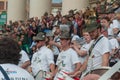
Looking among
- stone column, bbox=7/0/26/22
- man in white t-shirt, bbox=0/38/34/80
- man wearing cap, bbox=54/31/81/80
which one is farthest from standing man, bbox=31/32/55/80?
stone column, bbox=7/0/26/22

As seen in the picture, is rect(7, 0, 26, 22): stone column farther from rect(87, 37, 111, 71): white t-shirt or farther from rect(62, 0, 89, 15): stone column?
rect(87, 37, 111, 71): white t-shirt

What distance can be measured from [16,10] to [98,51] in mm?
22644

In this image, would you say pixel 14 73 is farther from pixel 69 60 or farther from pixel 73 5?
pixel 73 5

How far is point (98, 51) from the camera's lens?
648 centimetres

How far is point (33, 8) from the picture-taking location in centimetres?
2586

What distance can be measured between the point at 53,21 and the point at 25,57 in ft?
25.7

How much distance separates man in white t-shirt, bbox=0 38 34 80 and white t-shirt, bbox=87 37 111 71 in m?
2.42

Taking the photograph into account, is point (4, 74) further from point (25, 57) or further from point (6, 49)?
point (25, 57)

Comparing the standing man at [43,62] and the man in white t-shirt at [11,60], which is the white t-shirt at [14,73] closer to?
the man in white t-shirt at [11,60]

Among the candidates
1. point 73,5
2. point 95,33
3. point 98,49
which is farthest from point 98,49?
point 73,5

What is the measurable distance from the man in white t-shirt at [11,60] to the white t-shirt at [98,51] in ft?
7.93

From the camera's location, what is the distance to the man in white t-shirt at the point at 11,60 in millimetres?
3797

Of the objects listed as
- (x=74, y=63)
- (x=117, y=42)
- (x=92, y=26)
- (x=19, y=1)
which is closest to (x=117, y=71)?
(x=92, y=26)

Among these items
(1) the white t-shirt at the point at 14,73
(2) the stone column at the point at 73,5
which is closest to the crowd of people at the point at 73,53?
(1) the white t-shirt at the point at 14,73
